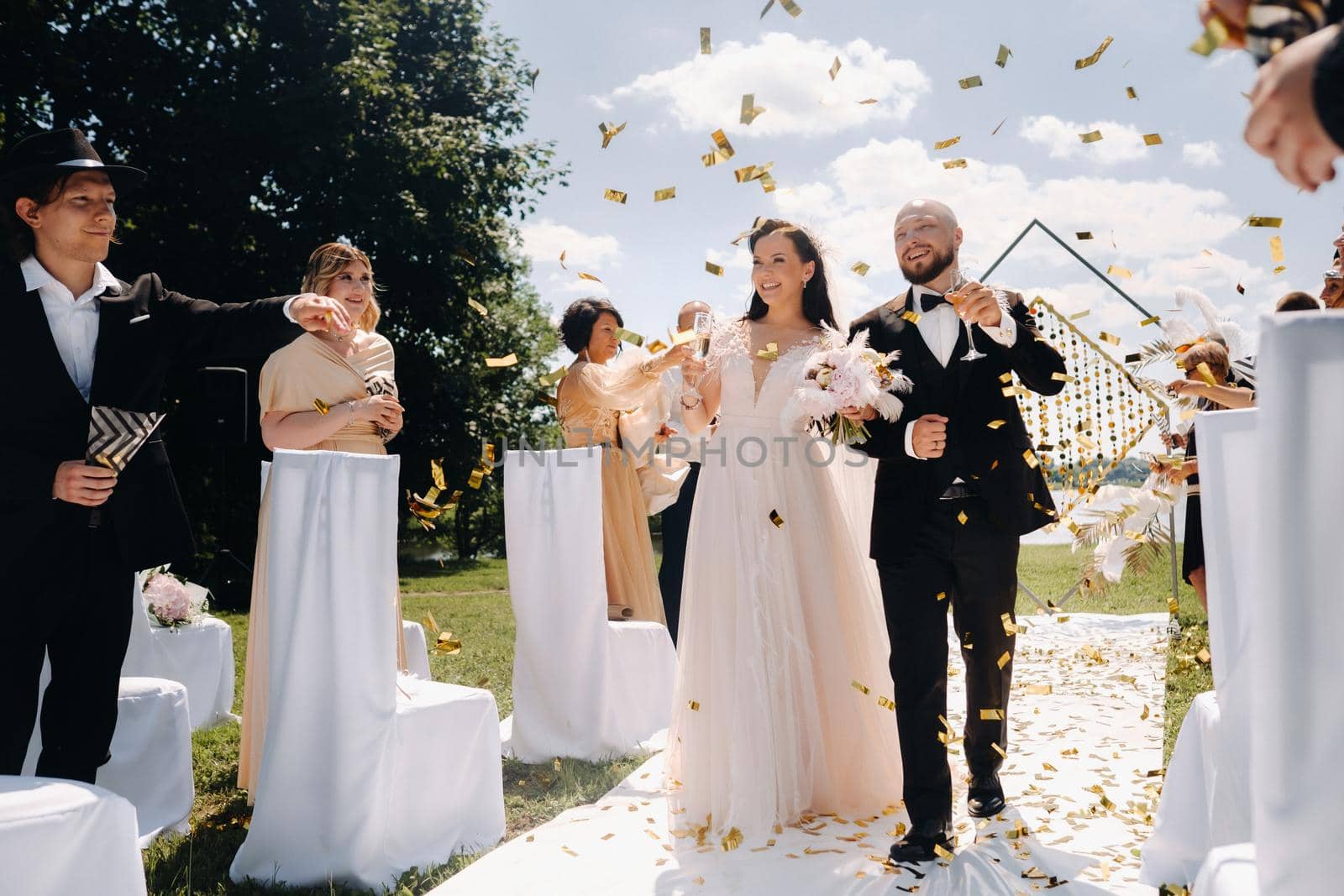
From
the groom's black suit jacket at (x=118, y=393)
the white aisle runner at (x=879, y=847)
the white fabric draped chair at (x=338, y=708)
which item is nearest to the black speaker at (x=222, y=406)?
the groom's black suit jacket at (x=118, y=393)

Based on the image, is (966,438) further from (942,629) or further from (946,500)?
(942,629)

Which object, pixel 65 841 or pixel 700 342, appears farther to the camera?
pixel 700 342

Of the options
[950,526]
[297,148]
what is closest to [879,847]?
[950,526]

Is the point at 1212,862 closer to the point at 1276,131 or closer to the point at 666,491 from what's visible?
the point at 1276,131

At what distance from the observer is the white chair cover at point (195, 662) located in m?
4.81

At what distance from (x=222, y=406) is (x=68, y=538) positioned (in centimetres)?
624

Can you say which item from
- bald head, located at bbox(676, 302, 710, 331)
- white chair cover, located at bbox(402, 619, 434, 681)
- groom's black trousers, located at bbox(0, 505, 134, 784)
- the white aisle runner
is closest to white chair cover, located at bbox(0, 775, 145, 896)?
groom's black trousers, located at bbox(0, 505, 134, 784)

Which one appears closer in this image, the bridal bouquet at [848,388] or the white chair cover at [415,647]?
the bridal bouquet at [848,388]

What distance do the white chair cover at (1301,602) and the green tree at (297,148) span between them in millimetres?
12091

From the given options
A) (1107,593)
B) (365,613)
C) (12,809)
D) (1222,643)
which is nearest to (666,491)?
(365,613)

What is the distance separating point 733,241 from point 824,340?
0.55 meters

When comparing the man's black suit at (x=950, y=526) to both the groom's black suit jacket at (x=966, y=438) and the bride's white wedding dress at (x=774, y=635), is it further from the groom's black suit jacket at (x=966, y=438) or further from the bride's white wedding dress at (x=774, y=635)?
the bride's white wedding dress at (x=774, y=635)

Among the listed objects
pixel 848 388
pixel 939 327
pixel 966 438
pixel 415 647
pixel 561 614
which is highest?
pixel 939 327

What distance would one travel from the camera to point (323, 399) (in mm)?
3789
